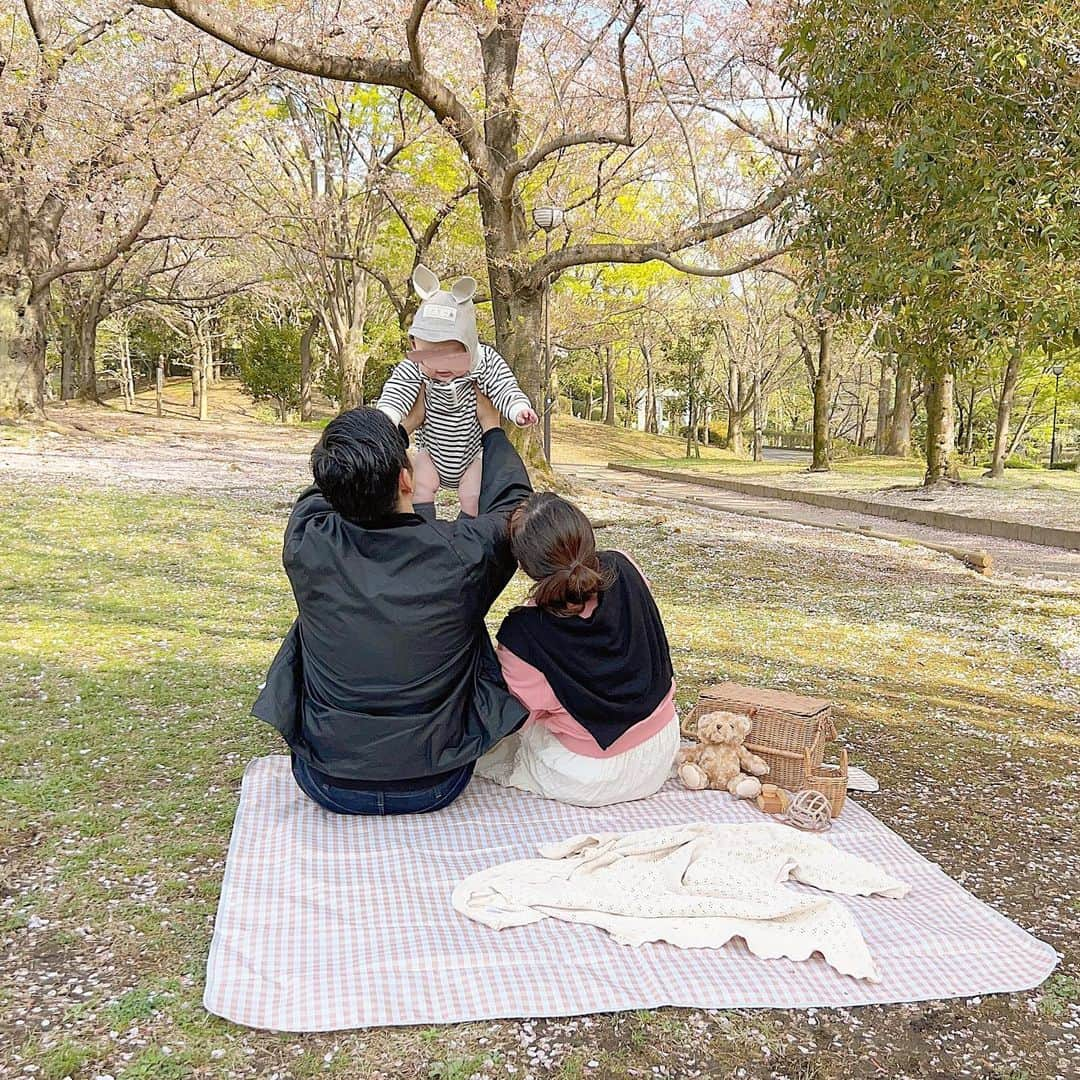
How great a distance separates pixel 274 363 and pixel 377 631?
3176 centimetres

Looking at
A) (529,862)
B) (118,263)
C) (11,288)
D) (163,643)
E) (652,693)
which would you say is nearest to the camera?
(529,862)

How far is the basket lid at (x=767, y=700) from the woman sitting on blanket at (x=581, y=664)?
0.49 metres

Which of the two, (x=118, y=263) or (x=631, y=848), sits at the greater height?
(x=118, y=263)

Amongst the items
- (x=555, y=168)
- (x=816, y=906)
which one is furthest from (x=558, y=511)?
(x=555, y=168)

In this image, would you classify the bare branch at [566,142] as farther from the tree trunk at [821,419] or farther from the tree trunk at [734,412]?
the tree trunk at [734,412]

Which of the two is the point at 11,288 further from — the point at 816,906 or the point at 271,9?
the point at 816,906

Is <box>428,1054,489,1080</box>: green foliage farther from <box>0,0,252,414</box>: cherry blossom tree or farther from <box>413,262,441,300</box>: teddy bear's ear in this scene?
<box>0,0,252,414</box>: cherry blossom tree

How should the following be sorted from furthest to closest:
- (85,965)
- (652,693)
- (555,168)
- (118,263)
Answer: (118,263) < (555,168) < (652,693) < (85,965)

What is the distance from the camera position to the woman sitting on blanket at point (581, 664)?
3400 millimetres

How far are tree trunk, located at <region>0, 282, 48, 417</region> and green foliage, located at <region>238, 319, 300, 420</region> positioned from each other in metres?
14.8

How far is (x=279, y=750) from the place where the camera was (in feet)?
14.1

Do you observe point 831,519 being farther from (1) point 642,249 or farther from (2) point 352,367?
(2) point 352,367

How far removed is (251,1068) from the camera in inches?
88.8

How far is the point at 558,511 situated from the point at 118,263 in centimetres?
2549
